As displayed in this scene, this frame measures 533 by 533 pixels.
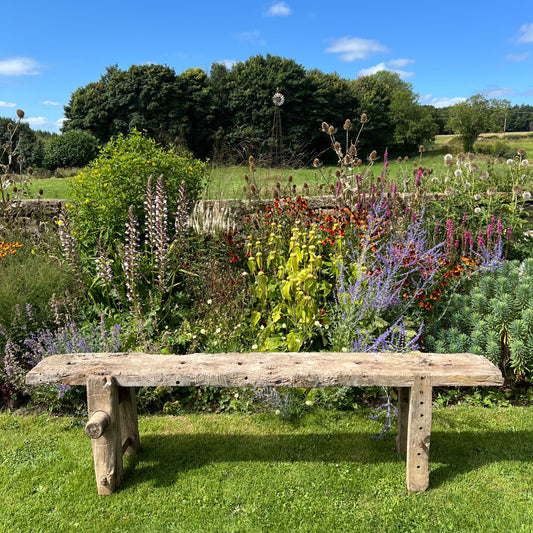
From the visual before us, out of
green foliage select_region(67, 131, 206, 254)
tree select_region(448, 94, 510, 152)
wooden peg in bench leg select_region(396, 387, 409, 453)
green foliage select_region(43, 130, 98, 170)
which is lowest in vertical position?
wooden peg in bench leg select_region(396, 387, 409, 453)

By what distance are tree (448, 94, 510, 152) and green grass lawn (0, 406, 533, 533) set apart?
25.5 metres

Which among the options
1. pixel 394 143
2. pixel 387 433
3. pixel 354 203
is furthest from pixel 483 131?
pixel 387 433

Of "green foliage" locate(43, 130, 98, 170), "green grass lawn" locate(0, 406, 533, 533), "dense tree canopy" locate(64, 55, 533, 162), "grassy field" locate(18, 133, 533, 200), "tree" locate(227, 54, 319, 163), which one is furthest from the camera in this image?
"tree" locate(227, 54, 319, 163)

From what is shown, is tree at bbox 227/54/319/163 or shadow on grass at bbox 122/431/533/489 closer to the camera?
shadow on grass at bbox 122/431/533/489

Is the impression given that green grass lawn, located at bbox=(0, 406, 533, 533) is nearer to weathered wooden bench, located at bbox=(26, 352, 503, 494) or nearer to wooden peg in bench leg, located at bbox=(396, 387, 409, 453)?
wooden peg in bench leg, located at bbox=(396, 387, 409, 453)

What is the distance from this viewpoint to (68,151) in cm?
1905

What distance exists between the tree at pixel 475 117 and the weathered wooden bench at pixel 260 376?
25.8 metres

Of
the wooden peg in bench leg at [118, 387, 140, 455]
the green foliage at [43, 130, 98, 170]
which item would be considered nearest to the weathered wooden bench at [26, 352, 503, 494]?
the wooden peg in bench leg at [118, 387, 140, 455]

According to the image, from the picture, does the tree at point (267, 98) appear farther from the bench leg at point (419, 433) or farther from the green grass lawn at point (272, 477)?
the bench leg at point (419, 433)

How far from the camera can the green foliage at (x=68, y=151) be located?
1903 cm

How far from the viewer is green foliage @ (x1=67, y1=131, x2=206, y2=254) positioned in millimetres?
4453

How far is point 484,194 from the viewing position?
19.3 feet

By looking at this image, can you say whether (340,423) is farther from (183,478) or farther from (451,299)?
(451,299)

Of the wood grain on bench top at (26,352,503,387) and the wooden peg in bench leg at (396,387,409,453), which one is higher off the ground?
the wood grain on bench top at (26,352,503,387)
